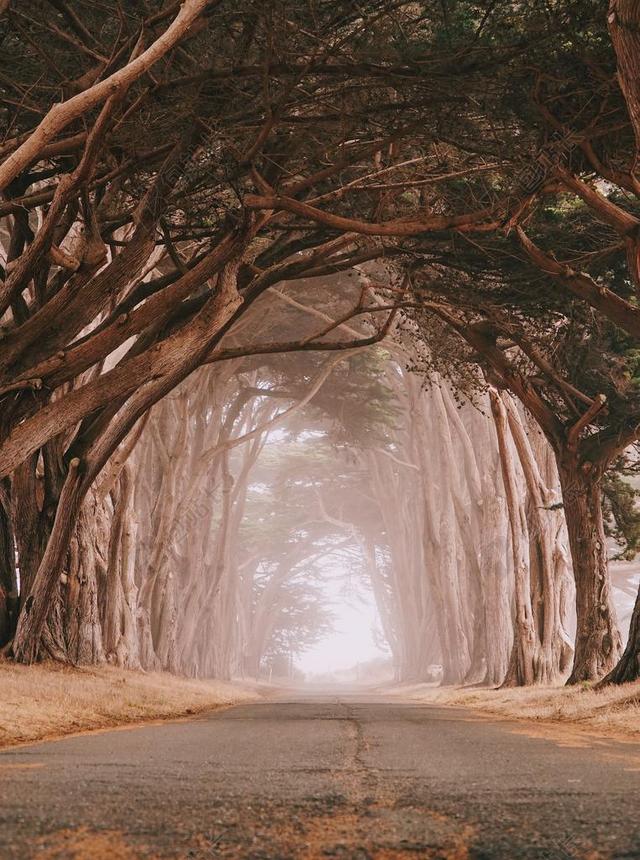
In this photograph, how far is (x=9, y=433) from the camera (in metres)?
7.63

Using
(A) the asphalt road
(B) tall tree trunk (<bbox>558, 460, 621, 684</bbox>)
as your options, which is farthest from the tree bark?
(A) the asphalt road

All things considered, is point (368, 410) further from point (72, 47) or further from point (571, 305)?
point (72, 47)

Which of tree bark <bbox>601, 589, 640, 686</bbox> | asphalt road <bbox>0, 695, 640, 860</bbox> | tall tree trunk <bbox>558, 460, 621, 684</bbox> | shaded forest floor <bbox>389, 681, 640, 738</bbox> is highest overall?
tall tree trunk <bbox>558, 460, 621, 684</bbox>

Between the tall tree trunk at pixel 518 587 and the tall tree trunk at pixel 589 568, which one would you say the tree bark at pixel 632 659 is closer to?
the tall tree trunk at pixel 589 568

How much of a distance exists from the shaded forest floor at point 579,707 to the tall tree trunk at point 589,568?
0.75 m

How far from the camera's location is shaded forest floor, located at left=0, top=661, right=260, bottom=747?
6.10 meters

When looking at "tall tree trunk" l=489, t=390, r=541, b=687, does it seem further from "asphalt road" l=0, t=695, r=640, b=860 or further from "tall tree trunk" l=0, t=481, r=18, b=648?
"asphalt road" l=0, t=695, r=640, b=860

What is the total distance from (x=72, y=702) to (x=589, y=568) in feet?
22.5

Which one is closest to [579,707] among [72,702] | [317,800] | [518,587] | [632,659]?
[632,659]

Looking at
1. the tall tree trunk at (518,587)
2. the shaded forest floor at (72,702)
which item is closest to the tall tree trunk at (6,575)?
the shaded forest floor at (72,702)

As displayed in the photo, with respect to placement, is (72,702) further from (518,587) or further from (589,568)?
(518,587)

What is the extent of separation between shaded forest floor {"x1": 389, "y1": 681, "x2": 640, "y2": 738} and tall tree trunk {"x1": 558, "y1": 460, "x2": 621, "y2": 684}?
746mm

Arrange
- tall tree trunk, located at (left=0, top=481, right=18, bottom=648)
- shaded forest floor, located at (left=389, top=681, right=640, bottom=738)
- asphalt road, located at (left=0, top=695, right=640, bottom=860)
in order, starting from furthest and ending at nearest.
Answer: tall tree trunk, located at (left=0, top=481, right=18, bottom=648), shaded forest floor, located at (left=389, top=681, right=640, bottom=738), asphalt road, located at (left=0, top=695, right=640, bottom=860)

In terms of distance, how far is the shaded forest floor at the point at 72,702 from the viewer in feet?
20.0
